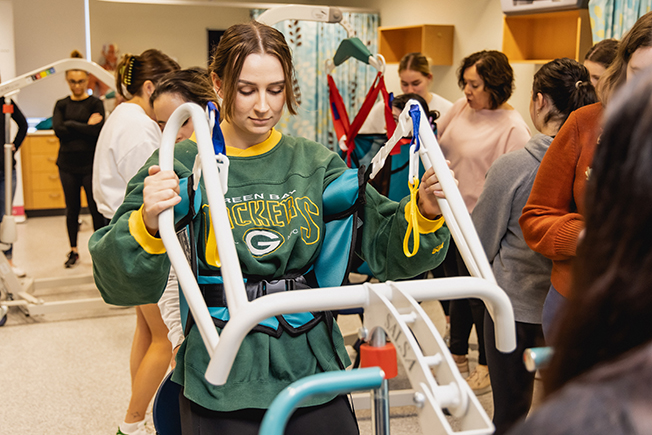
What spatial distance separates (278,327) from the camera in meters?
1.13

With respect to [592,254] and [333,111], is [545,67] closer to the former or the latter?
[333,111]

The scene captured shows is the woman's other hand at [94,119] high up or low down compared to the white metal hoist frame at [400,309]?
up

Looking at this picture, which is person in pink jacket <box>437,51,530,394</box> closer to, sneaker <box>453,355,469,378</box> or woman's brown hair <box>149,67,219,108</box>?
sneaker <box>453,355,469,378</box>

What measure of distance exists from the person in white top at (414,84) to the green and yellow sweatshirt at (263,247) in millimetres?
2213

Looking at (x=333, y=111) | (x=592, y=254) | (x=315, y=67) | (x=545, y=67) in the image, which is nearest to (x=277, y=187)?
(x=592, y=254)

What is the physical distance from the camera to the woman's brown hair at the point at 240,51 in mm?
1160

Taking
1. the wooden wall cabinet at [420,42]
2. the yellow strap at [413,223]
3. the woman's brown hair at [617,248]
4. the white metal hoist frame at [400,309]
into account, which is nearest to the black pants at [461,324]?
the yellow strap at [413,223]

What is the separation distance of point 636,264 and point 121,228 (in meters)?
0.83

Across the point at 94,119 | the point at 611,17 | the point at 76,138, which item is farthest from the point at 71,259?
the point at 611,17

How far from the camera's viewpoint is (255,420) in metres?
1.10

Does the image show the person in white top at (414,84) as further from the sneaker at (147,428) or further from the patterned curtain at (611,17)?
the sneaker at (147,428)

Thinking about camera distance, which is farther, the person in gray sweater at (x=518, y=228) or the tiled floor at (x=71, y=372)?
the tiled floor at (x=71, y=372)

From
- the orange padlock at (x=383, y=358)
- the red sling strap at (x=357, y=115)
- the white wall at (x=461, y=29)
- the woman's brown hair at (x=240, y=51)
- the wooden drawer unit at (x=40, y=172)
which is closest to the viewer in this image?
the orange padlock at (x=383, y=358)

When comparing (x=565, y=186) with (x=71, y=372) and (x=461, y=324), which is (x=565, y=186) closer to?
(x=461, y=324)
